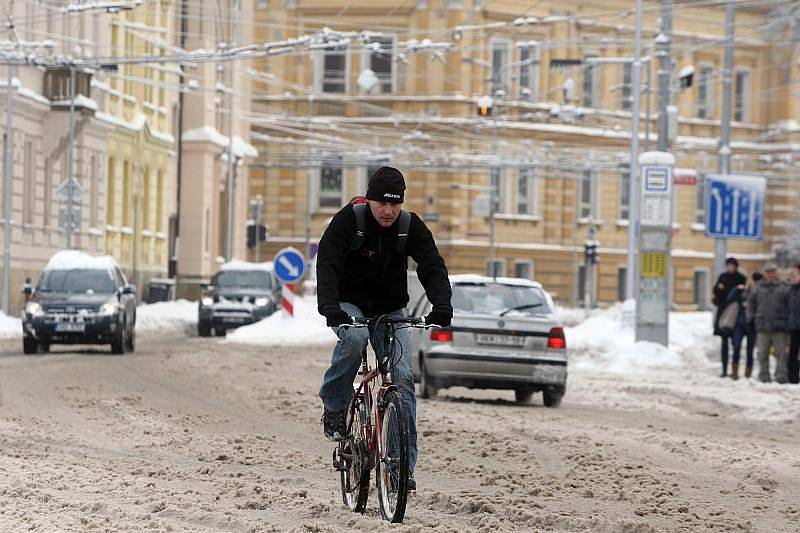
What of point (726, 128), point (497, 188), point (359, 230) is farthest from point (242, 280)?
point (497, 188)

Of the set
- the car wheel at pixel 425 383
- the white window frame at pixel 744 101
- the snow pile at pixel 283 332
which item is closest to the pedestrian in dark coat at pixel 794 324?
the car wheel at pixel 425 383

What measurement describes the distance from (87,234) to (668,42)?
23.4 m

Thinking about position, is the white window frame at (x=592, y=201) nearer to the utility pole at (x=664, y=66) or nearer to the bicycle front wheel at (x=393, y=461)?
the utility pole at (x=664, y=66)

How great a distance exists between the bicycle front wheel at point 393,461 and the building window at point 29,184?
39.9m

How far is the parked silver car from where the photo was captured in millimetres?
21500

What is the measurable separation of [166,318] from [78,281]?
58.3 ft

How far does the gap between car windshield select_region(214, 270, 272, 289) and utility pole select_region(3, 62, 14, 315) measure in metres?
4.65

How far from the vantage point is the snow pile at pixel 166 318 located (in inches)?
1864

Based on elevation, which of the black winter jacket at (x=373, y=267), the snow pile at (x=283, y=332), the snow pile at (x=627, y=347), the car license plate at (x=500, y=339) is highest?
the black winter jacket at (x=373, y=267)

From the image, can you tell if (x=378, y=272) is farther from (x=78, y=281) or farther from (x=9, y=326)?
(x=9, y=326)

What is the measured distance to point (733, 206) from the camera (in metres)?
36.1

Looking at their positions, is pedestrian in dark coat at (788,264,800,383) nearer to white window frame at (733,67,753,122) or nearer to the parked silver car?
the parked silver car

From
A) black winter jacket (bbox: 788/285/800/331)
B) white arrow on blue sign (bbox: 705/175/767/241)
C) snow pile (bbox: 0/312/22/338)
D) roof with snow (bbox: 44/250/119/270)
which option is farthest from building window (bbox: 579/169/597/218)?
black winter jacket (bbox: 788/285/800/331)

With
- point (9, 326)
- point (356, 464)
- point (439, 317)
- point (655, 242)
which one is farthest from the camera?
point (9, 326)
